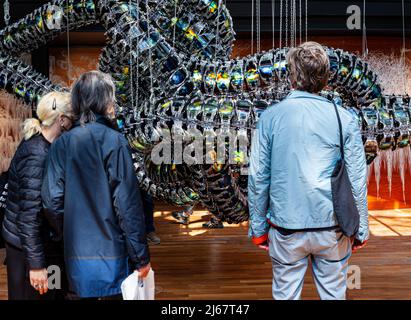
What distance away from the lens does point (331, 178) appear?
72.1 inches

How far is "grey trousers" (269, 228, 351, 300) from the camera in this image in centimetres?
184

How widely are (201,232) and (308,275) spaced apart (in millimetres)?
1653

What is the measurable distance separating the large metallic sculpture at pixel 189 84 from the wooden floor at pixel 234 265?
438 mm

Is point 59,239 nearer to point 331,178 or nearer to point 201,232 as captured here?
point 331,178

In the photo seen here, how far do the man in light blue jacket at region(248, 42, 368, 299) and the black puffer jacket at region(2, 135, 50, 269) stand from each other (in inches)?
28.4

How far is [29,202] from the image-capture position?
1.92 meters

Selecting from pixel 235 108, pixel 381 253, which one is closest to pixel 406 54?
pixel 381 253

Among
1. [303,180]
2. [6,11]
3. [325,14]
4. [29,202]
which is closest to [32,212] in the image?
[29,202]

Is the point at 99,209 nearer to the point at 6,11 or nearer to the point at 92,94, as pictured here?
the point at 92,94

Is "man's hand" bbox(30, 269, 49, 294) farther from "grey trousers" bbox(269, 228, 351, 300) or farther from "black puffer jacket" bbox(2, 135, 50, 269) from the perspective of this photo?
"grey trousers" bbox(269, 228, 351, 300)

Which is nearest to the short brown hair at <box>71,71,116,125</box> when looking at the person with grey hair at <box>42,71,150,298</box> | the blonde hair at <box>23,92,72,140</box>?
the person with grey hair at <box>42,71,150,298</box>

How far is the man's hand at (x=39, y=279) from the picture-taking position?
194 cm

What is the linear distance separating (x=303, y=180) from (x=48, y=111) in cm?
94

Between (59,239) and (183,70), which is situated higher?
(183,70)
